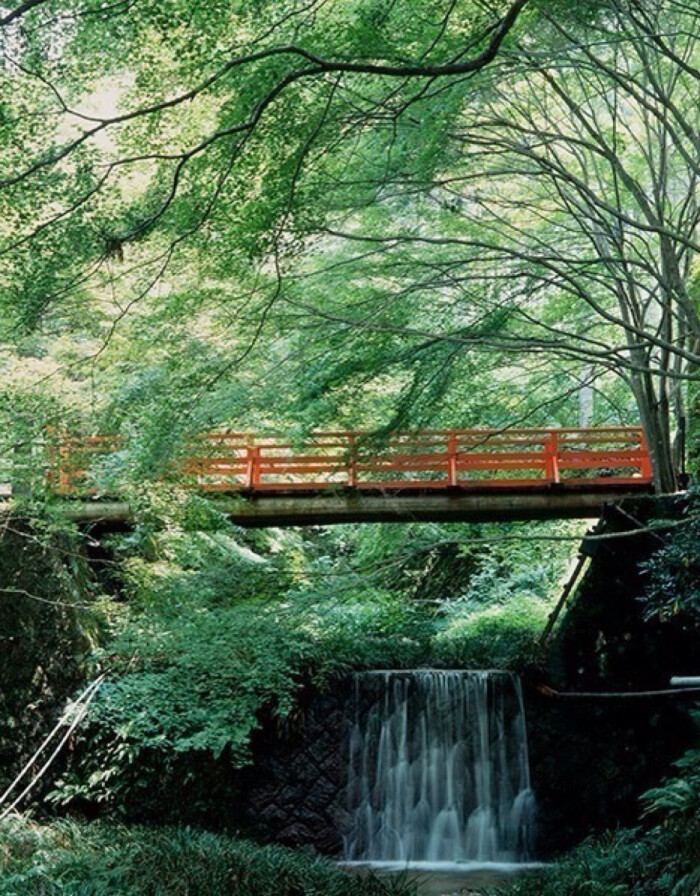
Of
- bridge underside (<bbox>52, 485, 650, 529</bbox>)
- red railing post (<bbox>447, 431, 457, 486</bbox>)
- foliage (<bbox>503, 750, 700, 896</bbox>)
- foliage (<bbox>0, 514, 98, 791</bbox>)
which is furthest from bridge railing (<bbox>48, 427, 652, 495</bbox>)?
foliage (<bbox>503, 750, 700, 896</bbox>)

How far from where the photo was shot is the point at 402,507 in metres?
11.9

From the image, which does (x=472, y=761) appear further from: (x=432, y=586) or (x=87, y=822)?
(x=432, y=586)

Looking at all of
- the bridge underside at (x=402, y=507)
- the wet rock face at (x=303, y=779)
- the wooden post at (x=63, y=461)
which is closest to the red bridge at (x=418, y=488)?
the bridge underside at (x=402, y=507)

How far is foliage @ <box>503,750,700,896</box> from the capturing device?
6.20 m

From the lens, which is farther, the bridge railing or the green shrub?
the green shrub

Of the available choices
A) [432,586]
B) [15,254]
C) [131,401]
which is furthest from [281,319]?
[432,586]

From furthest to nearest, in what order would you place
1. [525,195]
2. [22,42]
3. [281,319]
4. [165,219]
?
[525,195] < [281,319] < [165,219] < [22,42]

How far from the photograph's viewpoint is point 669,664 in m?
9.63

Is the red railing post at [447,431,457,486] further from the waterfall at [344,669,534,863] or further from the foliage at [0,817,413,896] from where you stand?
the foliage at [0,817,413,896]

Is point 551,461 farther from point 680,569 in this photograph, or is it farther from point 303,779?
point 680,569

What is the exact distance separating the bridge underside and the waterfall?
2058 millimetres

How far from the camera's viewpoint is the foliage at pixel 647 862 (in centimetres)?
620

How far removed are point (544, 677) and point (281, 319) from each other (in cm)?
468

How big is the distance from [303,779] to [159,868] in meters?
2.93
